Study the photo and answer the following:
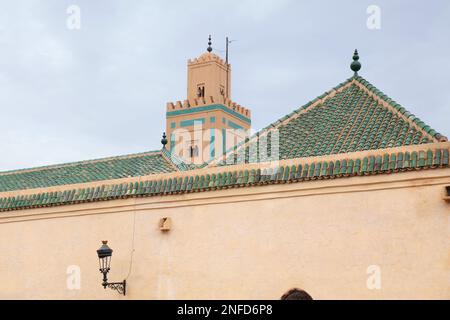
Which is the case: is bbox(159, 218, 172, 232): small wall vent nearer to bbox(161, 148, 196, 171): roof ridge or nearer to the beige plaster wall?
the beige plaster wall

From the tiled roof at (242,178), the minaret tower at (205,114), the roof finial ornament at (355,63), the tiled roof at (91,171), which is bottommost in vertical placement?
the tiled roof at (242,178)

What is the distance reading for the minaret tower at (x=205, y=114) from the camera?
3309 cm

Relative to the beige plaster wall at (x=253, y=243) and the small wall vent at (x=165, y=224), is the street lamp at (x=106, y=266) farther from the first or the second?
the small wall vent at (x=165, y=224)

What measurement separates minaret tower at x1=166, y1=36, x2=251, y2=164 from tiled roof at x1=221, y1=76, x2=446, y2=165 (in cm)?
2065

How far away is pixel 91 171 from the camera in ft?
44.4

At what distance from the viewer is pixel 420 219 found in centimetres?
905

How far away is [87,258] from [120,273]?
2.28 feet

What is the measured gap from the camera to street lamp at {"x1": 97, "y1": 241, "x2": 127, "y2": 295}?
10.7m

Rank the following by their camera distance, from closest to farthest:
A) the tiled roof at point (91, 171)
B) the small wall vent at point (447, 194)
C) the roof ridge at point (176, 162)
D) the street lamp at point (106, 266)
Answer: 1. the small wall vent at point (447, 194)
2. the street lamp at point (106, 266)
3. the roof ridge at point (176, 162)
4. the tiled roof at point (91, 171)

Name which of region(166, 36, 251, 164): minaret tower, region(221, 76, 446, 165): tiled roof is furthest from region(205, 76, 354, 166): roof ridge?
region(166, 36, 251, 164): minaret tower

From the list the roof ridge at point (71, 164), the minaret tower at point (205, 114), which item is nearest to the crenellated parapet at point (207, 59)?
the minaret tower at point (205, 114)

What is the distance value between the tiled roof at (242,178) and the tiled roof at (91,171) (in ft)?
3.61

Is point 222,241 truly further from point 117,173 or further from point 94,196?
point 117,173
